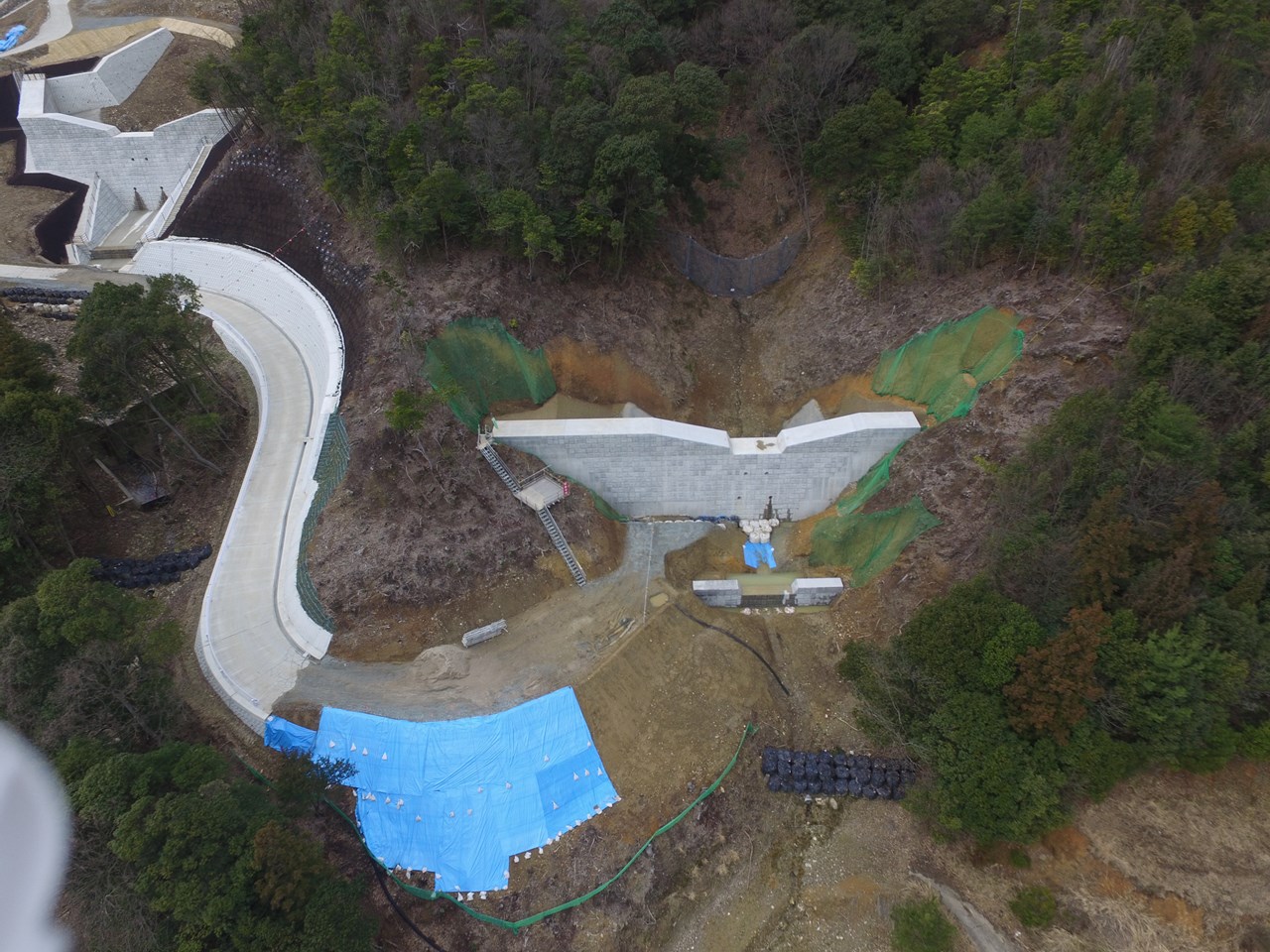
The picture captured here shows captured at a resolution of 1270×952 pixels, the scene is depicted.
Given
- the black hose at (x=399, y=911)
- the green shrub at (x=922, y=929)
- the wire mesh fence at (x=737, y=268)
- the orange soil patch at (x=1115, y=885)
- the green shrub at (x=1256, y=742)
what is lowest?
the black hose at (x=399, y=911)

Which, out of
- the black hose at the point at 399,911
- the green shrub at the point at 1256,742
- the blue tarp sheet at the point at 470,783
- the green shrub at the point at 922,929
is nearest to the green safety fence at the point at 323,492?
the blue tarp sheet at the point at 470,783

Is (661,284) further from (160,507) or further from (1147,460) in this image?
(160,507)

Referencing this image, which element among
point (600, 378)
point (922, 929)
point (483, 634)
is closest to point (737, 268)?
point (600, 378)

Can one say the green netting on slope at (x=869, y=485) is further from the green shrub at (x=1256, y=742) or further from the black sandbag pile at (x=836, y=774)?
the green shrub at (x=1256, y=742)

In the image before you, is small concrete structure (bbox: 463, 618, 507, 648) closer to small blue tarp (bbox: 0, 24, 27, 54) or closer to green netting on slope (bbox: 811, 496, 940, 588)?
green netting on slope (bbox: 811, 496, 940, 588)

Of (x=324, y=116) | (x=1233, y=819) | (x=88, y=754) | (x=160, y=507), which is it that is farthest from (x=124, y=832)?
(x=324, y=116)

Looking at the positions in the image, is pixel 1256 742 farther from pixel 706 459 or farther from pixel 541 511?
pixel 541 511
